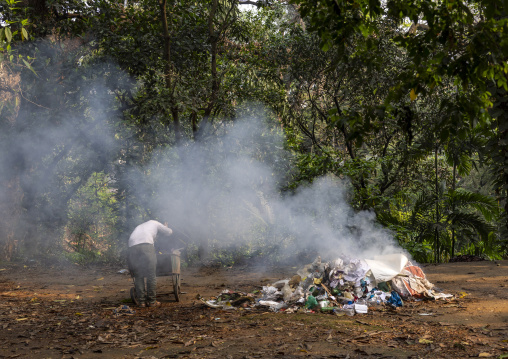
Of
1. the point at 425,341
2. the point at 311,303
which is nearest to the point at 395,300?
the point at 311,303

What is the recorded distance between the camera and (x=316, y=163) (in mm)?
10789

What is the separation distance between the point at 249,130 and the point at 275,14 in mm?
3220

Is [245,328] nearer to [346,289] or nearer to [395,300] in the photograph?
[346,289]

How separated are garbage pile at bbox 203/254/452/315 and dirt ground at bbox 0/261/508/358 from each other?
8.0 inches

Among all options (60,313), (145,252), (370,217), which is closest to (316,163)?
(370,217)

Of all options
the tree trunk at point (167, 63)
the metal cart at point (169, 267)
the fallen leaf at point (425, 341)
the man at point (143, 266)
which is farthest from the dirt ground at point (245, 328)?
the tree trunk at point (167, 63)

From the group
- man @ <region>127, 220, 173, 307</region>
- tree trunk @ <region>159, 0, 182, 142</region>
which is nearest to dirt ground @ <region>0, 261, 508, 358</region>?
man @ <region>127, 220, 173, 307</region>

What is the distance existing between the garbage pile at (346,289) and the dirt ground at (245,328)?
0.67ft

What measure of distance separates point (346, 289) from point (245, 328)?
1.87 metres

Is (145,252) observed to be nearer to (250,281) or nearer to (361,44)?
(250,281)

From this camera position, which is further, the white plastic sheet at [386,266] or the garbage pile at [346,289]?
the white plastic sheet at [386,266]

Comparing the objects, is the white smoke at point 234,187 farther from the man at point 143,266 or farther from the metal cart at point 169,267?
the man at point 143,266

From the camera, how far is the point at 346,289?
642 cm

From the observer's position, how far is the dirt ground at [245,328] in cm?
434
